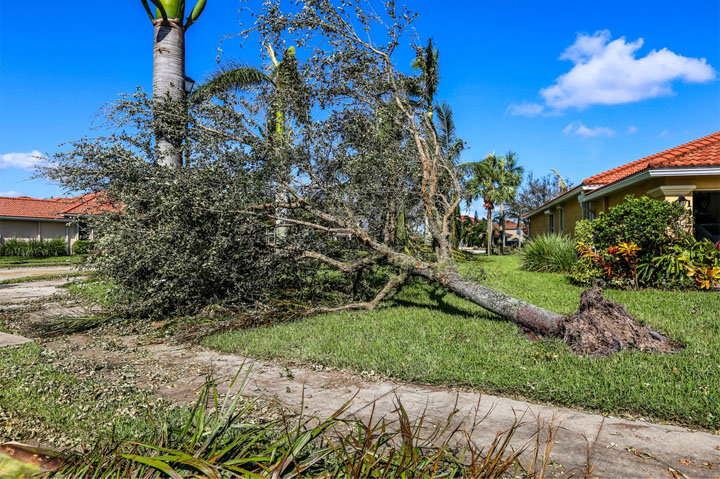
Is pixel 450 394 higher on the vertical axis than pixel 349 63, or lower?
lower

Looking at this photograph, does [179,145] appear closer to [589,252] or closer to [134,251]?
[134,251]

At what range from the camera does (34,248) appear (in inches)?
1149

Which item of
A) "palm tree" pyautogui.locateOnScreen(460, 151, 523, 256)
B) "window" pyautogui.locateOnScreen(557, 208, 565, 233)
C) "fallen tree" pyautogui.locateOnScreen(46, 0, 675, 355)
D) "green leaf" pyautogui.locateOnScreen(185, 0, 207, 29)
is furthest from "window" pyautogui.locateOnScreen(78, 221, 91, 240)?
"palm tree" pyautogui.locateOnScreen(460, 151, 523, 256)

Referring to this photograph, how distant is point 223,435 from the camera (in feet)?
8.65

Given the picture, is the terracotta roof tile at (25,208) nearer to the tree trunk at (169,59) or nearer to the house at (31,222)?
the house at (31,222)

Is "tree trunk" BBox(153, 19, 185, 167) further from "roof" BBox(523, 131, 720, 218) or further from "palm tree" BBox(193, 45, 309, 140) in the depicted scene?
"roof" BBox(523, 131, 720, 218)

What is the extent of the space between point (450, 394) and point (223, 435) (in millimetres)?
2104

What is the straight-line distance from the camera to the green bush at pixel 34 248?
94.1 feet

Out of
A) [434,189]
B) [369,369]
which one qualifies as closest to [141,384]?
[369,369]

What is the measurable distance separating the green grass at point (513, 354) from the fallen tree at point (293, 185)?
60 cm

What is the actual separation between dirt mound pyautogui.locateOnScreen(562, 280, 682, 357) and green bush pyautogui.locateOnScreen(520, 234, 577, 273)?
24.7 feet

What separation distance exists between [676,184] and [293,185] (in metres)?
8.71

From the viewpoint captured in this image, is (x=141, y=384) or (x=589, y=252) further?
(x=589, y=252)

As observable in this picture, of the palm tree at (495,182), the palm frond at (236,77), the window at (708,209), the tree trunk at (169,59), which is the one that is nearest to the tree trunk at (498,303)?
the tree trunk at (169,59)
